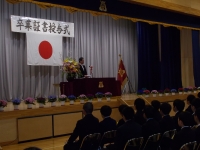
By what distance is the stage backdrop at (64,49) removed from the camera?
9227 mm

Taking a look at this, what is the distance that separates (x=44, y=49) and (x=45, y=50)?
2.0 inches

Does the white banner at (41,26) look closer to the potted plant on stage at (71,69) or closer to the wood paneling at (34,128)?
the potted plant on stage at (71,69)

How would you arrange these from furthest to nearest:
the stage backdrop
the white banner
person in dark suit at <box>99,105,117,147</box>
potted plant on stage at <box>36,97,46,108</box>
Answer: the stage backdrop < the white banner < potted plant on stage at <box>36,97,46,108</box> < person in dark suit at <box>99,105,117,147</box>

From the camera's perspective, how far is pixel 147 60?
12273 millimetres

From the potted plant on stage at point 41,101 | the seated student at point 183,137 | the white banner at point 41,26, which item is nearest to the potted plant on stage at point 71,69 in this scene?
the potted plant on stage at point 41,101

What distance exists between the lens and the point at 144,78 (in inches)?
482

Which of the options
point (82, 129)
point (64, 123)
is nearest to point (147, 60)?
point (64, 123)

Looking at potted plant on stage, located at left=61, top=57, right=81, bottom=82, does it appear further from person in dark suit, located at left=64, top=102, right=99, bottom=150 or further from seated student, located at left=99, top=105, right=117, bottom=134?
person in dark suit, located at left=64, top=102, right=99, bottom=150

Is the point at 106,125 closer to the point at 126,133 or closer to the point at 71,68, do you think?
the point at 126,133

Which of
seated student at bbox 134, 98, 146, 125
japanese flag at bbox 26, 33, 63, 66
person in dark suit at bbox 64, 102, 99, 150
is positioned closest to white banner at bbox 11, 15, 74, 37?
japanese flag at bbox 26, 33, 63, 66

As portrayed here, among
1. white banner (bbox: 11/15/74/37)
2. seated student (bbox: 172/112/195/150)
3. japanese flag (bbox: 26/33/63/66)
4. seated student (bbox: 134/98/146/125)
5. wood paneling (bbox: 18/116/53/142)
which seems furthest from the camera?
japanese flag (bbox: 26/33/63/66)

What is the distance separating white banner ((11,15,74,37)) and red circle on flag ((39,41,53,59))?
1.38 feet

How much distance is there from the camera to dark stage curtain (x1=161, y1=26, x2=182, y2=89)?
1225 cm

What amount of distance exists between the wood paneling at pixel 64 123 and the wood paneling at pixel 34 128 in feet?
0.48
